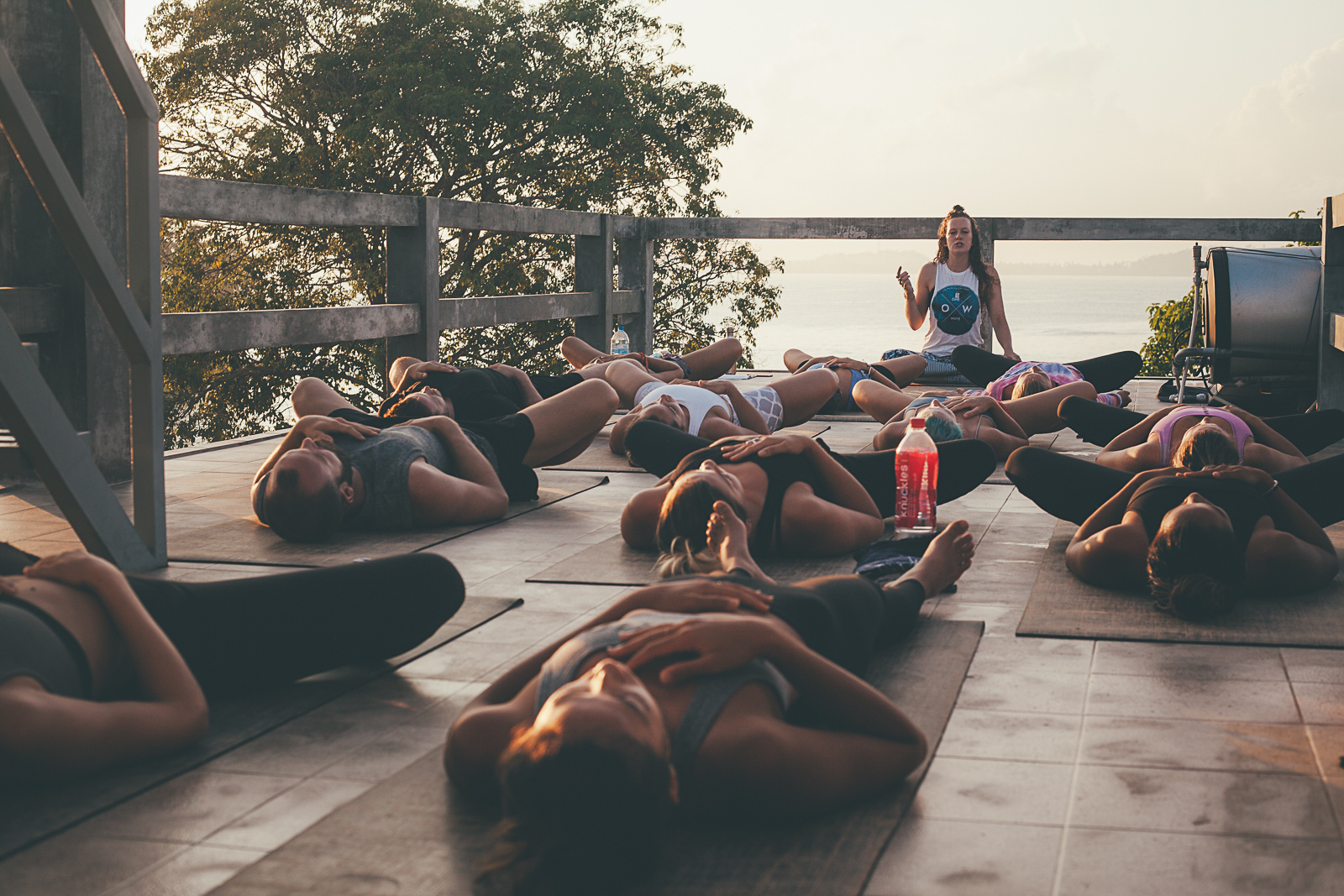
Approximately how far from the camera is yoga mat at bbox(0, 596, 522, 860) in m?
2.06

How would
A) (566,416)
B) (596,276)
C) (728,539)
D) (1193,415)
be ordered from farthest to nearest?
(596,276) < (566,416) < (1193,415) < (728,539)

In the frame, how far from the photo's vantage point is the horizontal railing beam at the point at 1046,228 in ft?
31.2

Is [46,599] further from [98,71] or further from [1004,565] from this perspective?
[98,71]

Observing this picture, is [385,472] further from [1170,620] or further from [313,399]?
[1170,620]

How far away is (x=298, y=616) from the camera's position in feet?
8.66

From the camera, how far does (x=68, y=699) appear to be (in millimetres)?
2059

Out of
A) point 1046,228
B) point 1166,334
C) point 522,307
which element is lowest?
point 1166,334

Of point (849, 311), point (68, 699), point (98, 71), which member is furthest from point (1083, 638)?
point (849, 311)

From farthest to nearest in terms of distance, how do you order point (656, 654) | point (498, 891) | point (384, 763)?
point (384, 763)
point (656, 654)
point (498, 891)

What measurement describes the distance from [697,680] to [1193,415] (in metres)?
3.27

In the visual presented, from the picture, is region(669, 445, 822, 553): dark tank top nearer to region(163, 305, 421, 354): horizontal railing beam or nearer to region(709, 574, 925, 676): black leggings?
region(709, 574, 925, 676): black leggings

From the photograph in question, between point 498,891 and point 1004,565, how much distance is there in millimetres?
2515

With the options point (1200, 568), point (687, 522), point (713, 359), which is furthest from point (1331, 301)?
point (687, 522)

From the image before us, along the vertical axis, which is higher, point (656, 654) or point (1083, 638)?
point (656, 654)
